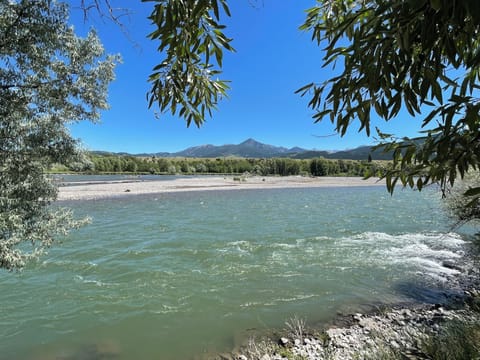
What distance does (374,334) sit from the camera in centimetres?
513

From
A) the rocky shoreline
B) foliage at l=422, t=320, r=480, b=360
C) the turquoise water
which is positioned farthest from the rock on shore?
the turquoise water

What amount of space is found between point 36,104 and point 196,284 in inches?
267

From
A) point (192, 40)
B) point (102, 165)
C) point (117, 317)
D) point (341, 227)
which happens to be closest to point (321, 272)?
point (117, 317)

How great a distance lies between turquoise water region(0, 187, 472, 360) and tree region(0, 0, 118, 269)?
285 cm

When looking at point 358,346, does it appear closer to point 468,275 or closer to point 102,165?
point 468,275

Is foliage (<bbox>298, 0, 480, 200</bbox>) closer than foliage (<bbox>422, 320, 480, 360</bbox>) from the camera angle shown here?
Yes

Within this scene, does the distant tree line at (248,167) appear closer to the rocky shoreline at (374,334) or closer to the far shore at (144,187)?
the far shore at (144,187)

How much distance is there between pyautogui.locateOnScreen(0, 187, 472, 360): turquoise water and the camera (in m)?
5.97

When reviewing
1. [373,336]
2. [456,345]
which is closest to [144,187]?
[373,336]

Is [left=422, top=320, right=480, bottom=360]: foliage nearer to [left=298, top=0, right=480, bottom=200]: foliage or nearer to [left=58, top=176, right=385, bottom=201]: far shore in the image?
[left=298, top=0, right=480, bottom=200]: foliage

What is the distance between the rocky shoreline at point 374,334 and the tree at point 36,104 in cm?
416

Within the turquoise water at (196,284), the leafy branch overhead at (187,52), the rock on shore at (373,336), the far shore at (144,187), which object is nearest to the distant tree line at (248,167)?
the far shore at (144,187)

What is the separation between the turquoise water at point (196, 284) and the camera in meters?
5.97

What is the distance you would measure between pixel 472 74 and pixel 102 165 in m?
119
